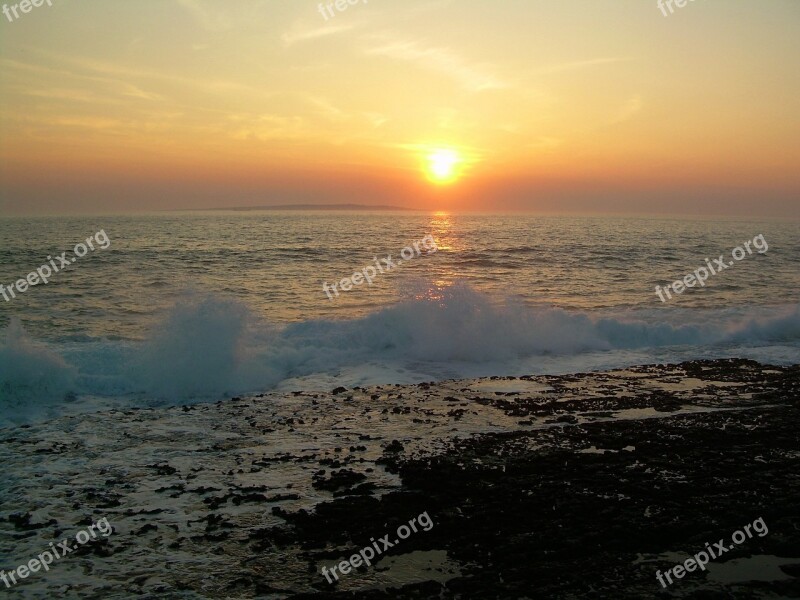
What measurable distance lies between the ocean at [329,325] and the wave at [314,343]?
0.05 meters

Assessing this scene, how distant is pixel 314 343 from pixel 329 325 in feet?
5.64

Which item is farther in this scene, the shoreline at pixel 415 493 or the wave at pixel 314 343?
the wave at pixel 314 343

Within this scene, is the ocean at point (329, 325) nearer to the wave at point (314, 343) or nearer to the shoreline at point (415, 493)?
the wave at point (314, 343)

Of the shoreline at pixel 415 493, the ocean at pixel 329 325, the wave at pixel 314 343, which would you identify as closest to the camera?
the shoreline at pixel 415 493

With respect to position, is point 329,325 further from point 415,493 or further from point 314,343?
point 415,493

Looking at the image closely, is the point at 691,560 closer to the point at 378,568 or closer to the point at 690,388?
the point at 378,568

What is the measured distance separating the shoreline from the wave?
2287 mm

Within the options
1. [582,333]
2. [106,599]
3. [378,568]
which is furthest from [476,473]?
[582,333]

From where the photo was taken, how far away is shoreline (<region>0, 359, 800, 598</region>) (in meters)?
6.30

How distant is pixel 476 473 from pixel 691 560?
10.4 feet

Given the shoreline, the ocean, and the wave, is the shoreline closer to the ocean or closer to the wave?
the wave

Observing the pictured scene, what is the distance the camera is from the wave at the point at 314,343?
14.5 meters

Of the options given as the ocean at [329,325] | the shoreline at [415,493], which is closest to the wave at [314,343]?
the ocean at [329,325]

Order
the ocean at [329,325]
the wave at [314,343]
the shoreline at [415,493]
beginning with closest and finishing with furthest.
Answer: the shoreline at [415,493] → the wave at [314,343] → the ocean at [329,325]
